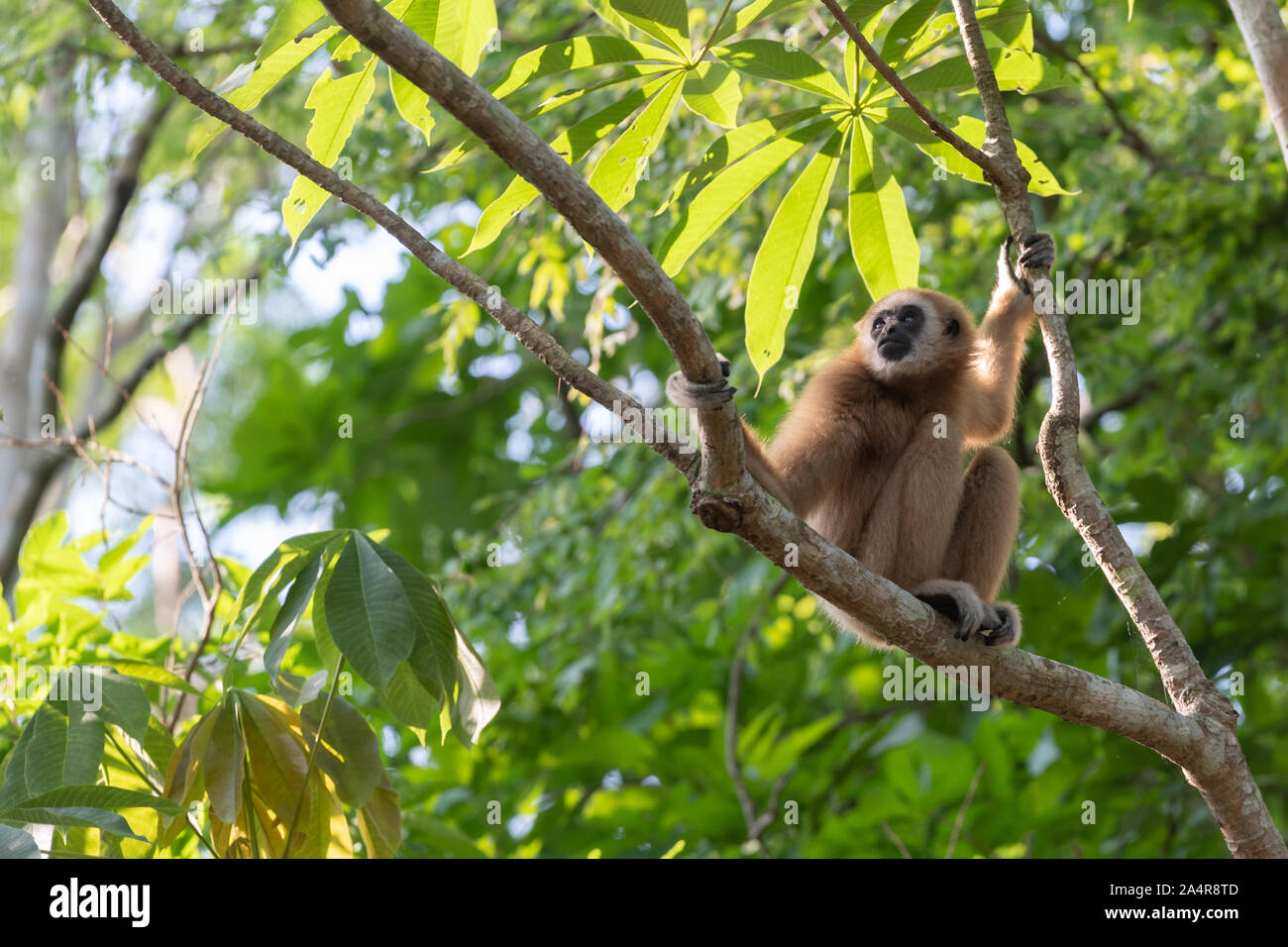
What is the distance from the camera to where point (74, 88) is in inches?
423

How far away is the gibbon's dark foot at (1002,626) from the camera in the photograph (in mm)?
5254

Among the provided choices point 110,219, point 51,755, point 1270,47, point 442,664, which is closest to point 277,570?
point 442,664

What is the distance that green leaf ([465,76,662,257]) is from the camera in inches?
171

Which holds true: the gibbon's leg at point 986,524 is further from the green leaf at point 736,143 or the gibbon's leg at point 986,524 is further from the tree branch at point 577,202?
the tree branch at point 577,202

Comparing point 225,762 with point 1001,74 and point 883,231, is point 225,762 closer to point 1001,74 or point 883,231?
point 883,231

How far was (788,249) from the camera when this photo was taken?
4.86 m

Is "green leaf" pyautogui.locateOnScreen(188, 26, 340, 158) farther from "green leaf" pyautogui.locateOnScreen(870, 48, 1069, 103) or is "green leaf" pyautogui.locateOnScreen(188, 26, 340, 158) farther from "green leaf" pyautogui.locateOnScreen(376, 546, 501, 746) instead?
"green leaf" pyautogui.locateOnScreen(870, 48, 1069, 103)

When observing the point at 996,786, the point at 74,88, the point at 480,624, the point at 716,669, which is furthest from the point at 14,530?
the point at 996,786

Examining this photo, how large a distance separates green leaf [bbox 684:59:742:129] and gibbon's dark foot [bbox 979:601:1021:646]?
2491 mm

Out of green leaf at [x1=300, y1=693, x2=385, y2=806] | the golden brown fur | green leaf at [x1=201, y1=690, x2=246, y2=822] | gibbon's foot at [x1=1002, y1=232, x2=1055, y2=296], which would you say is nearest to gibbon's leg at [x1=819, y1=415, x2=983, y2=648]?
the golden brown fur

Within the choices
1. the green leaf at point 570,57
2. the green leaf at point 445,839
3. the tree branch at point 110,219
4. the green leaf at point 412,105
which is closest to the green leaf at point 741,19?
the green leaf at point 570,57

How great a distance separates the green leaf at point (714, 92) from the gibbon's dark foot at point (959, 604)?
227 centimetres

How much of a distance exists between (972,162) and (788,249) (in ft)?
2.65
